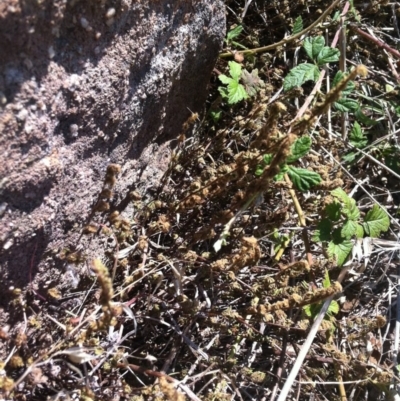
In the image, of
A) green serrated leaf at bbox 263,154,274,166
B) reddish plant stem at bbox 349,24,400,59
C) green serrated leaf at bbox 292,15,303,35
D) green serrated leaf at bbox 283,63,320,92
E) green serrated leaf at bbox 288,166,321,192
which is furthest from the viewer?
reddish plant stem at bbox 349,24,400,59

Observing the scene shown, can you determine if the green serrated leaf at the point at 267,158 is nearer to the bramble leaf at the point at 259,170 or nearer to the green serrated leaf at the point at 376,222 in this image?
the bramble leaf at the point at 259,170

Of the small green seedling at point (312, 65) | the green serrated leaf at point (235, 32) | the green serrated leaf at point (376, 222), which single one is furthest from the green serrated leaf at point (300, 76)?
the green serrated leaf at point (376, 222)

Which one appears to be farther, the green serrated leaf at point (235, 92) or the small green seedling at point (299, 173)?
the green serrated leaf at point (235, 92)

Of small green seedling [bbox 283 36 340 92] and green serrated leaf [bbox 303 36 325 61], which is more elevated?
green serrated leaf [bbox 303 36 325 61]

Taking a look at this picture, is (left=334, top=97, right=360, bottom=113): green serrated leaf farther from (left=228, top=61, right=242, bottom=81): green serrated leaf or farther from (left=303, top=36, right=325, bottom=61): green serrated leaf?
(left=228, top=61, right=242, bottom=81): green serrated leaf

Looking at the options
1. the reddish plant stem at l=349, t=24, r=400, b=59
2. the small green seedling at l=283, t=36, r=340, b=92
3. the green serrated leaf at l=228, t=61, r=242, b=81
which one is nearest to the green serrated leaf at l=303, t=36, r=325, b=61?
the small green seedling at l=283, t=36, r=340, b=92

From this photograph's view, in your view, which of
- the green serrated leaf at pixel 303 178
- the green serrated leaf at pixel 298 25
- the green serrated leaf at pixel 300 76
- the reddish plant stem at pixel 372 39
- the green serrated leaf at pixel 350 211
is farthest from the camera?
the reddish plant stem at pixel 372 39

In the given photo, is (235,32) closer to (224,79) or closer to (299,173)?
(224,79)
